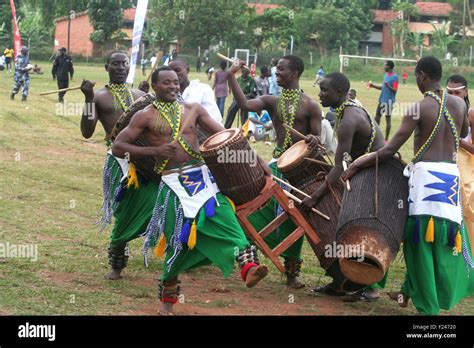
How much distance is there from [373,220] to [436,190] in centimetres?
54

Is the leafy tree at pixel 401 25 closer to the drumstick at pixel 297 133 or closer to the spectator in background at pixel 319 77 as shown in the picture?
the spectator in background at pixel 319 77

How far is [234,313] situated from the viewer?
7.27m

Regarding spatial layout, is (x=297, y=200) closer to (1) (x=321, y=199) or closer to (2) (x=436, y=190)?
(1) (x=321, y=199)

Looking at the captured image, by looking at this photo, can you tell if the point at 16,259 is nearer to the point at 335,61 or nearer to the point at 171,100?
the point at 171,100

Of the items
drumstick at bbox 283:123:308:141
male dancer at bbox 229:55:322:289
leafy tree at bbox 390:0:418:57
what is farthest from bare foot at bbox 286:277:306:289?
leafy tree at bbox 390:0:418:57

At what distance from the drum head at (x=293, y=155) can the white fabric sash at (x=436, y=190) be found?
3.87 feet

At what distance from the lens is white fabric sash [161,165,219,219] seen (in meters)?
6.80

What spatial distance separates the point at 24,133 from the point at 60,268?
11554 mm

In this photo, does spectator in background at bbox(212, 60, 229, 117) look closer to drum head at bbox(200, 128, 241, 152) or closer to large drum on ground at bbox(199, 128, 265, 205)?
large drum on ground at bbox(199, 128, 265, 205)

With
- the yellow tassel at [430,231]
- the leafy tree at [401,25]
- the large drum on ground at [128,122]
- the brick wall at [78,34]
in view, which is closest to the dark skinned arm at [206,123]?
the large drum on ground at [128,122]

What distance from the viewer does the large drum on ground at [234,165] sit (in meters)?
6.89

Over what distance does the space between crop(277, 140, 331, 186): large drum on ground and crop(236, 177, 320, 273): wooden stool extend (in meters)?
0.35

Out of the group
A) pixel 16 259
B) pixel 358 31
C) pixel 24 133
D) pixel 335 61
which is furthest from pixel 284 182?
pixel 358 31
